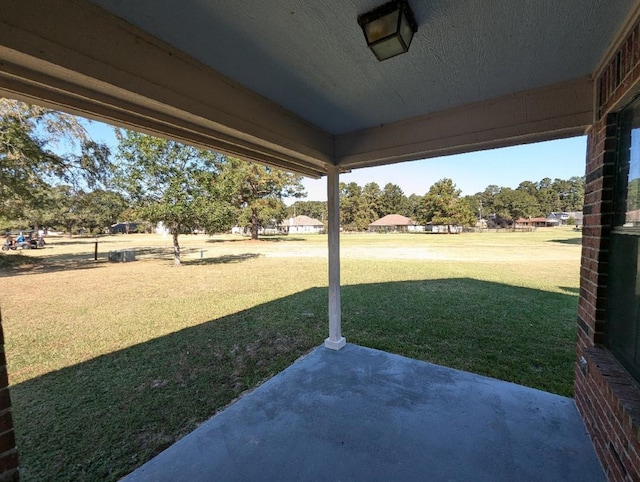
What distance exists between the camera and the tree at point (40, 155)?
7.98 metres

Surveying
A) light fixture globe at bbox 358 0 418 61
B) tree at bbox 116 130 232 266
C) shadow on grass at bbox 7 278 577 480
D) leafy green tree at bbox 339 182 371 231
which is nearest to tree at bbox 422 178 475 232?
A: leafy green tree at bbox 339 182 371 231

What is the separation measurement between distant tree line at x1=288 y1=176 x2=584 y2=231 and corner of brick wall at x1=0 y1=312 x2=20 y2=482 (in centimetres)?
4407

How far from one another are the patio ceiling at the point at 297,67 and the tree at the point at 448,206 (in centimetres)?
4167

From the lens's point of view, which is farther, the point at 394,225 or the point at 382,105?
the point at 394,225

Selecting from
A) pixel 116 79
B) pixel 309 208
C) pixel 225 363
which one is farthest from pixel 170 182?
pixel 309 208

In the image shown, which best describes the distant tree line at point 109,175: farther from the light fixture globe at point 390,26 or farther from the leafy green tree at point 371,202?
the leafy green tree at point 371,202

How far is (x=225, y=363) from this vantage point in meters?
3.48

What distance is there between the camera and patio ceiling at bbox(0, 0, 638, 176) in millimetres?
1262

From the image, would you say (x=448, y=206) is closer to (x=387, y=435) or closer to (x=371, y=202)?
(x=371, y=202)

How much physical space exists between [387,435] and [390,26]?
2.47 metres

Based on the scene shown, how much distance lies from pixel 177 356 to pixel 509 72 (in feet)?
14.4

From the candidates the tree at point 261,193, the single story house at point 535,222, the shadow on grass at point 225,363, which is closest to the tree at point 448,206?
the single story house at point 535,222

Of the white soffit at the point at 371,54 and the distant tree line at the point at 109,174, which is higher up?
the distant tree line at the point at 109,174

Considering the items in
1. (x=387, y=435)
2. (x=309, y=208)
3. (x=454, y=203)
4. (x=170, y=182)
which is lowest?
(x=387, y=435)
